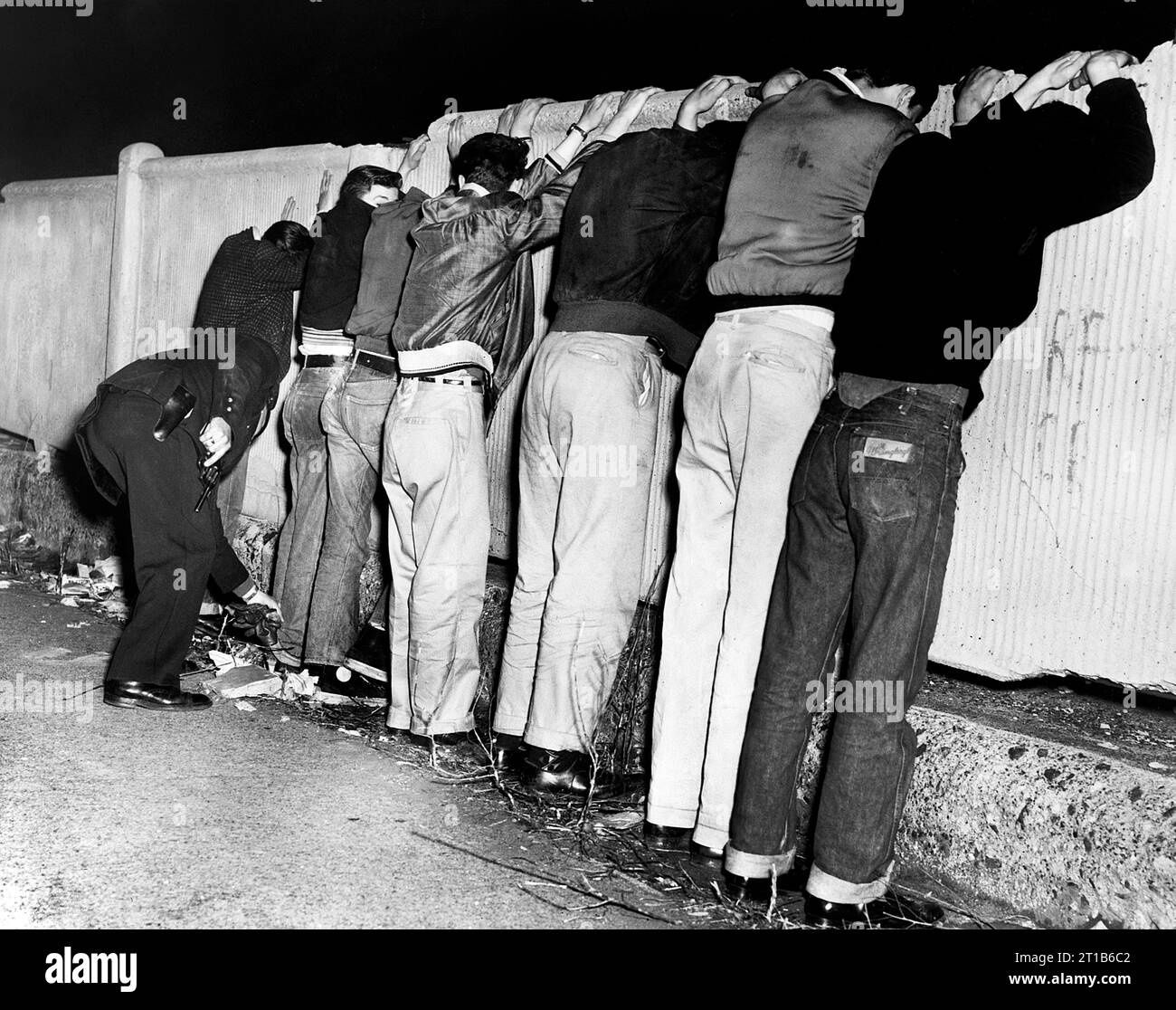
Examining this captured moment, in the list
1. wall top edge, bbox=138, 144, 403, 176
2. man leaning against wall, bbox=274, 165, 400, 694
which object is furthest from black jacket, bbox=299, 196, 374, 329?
wall top edge, bbox=138, 144, 403, 176

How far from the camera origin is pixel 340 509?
197 inches

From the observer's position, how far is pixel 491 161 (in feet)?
14.1

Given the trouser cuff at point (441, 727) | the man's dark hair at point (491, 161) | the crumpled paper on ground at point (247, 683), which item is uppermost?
the man's dark hair at point (491, 161)

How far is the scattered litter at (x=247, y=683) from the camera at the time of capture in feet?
15.9

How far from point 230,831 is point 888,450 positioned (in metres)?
2.16

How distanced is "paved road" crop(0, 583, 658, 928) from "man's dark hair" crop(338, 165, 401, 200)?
7.53ft

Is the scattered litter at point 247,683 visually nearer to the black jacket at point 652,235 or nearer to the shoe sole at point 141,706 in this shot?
the shoe sole at point 141,706

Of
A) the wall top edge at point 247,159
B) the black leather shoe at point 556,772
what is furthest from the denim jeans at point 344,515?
the wall top edge at point 247,159

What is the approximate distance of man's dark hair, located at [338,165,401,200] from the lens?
5.07m

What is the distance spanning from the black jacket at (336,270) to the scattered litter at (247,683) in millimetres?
1593

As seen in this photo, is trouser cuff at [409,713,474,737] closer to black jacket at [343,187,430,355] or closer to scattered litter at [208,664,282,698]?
scattered litter at [208,664,282,698]

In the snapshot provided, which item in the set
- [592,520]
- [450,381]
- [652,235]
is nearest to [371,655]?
[450,381]
